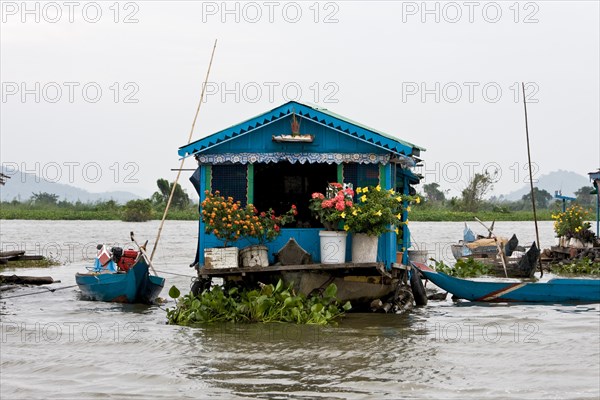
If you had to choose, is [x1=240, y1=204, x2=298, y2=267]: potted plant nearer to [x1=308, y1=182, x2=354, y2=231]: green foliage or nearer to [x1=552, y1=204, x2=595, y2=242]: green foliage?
[x1=308, y1=182, x2=354, y2=231]: green foliage

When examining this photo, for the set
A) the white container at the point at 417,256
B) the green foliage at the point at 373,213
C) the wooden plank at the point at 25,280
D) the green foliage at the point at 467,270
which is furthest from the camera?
the green foliage at the point at 467,270

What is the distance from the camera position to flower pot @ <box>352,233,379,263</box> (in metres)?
12.2

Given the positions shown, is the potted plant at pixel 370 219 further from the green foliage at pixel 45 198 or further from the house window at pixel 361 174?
the green foliage at pixel 45 198

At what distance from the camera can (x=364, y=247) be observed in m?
12.2

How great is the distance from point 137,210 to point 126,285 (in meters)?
36.9

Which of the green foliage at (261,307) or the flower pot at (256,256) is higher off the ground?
the flower pot at (256,256)

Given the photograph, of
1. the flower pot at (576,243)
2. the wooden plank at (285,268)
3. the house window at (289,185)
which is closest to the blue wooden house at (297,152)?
the wooden plank at (285,268)

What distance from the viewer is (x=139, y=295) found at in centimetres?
1533

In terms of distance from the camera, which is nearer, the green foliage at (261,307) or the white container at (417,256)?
the green foliage at (261,307)

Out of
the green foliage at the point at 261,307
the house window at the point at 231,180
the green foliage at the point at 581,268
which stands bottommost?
the green foliage at the point at 261,307

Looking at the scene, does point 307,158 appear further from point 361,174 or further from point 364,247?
point 364,247

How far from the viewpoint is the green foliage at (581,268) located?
1974 centimetres

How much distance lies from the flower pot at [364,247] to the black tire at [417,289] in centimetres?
297

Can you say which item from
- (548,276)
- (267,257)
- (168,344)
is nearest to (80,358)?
(168,344)
